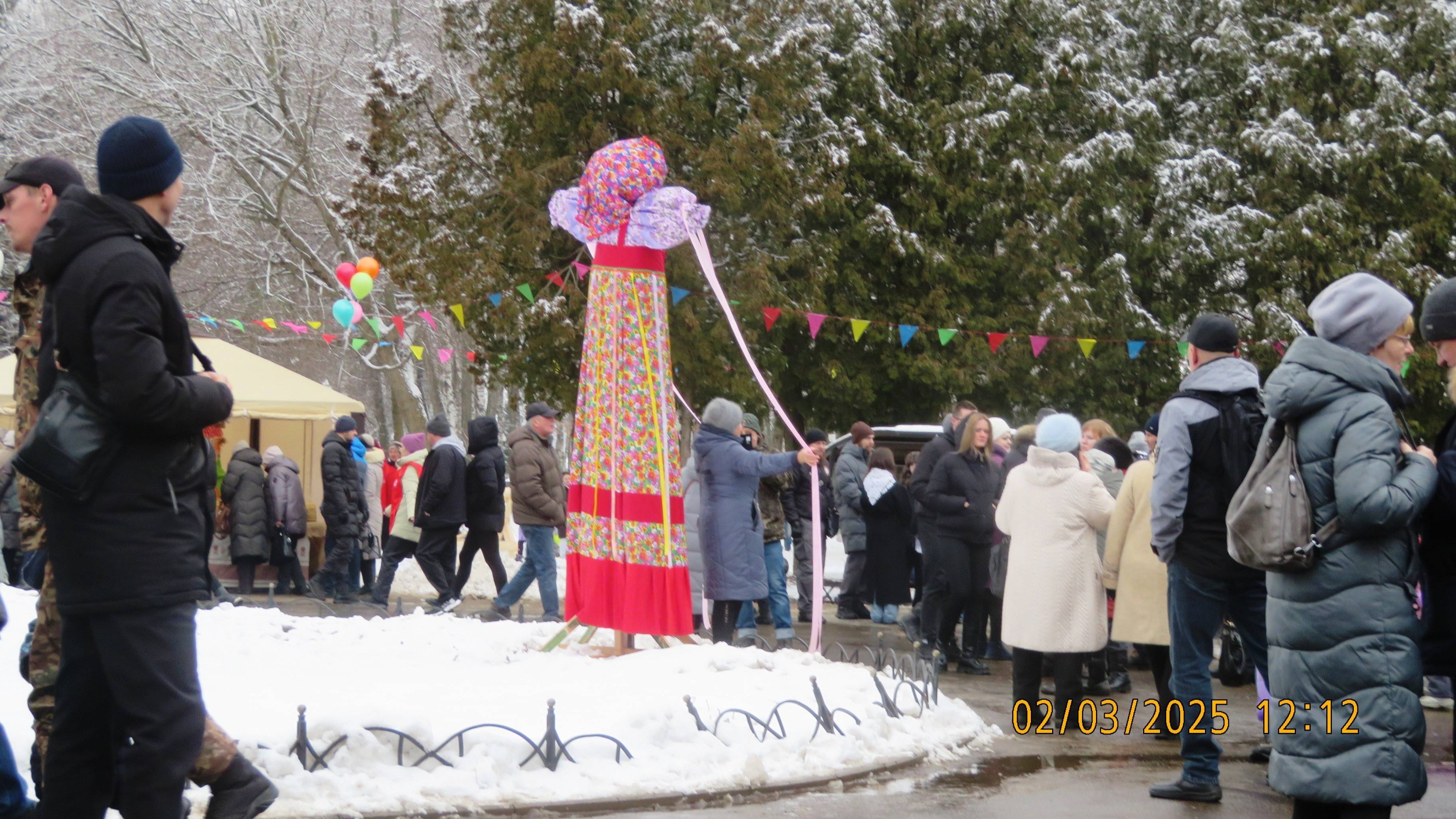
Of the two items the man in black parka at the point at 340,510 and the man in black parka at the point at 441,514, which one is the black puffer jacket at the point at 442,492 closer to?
the man in black parka at the point at 441,514

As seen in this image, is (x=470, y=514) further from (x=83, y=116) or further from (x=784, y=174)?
(x=83, y=116)

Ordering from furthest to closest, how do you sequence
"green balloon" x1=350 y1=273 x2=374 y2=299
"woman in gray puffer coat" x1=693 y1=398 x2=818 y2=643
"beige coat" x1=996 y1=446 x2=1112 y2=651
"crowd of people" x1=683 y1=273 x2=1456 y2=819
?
"green balloon" x1=350 y1=273 x2=374 y2=299 → "woman in gray puffer coat" x1=693 y1=398 x2=818 y2=643 → "beige coat" x1=996 y1=446 x2=1112 y2=651 → "crowd of people" x1=683 y1=273 x2=1456 y2=819

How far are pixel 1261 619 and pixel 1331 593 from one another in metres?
2.00

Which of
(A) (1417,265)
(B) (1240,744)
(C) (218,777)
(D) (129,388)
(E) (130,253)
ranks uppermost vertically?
(A) (1417,265)

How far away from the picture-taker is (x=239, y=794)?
14.8 feet

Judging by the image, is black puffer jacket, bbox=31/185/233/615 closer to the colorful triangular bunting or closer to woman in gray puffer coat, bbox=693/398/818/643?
→ woman in gray puffer coat, bbox=693/398/818/643

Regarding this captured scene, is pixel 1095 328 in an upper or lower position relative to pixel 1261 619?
upper

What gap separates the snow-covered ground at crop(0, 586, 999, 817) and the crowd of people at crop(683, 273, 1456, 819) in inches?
41.6

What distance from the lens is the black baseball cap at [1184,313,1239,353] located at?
6738 millimetres

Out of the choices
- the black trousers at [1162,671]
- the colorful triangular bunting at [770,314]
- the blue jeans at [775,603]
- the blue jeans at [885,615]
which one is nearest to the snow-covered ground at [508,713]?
the black trousers at [1162,671]

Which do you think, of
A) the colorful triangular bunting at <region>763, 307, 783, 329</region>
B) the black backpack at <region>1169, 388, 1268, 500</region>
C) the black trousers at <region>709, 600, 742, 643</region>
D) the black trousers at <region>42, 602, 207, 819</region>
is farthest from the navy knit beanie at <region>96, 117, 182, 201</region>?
the colorful triangular bunting at <region>763, 307, 783, 329</region>

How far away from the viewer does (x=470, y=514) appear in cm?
1405

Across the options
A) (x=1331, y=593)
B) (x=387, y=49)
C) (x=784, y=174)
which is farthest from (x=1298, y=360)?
(x=387, y=49)

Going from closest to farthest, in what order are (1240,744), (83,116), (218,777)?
(218,777) → (1240,744) → (83,116)
